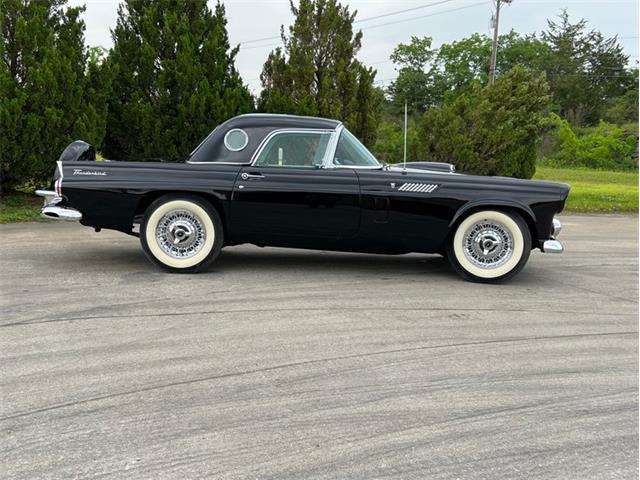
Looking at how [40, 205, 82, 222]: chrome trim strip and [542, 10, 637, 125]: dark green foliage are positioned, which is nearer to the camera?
[40, 205, 82, 222]: chrome trim strip

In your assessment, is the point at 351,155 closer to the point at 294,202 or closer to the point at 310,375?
the point at 294,202

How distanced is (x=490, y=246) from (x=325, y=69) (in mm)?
8523

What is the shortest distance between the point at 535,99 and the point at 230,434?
633 inches

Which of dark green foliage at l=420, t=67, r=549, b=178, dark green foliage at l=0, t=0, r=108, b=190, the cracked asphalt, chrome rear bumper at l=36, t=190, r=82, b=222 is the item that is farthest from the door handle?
dark green foliage at l=420, t=67, r=549, b=178

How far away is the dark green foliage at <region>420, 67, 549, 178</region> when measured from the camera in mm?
15680

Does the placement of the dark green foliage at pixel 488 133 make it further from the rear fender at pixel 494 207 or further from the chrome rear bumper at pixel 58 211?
the chrome rear bumper at pixel 58 211

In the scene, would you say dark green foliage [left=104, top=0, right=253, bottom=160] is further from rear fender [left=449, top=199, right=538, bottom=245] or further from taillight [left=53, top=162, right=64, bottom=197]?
rear fender [left=449, top=199, right=538, bottom=245]

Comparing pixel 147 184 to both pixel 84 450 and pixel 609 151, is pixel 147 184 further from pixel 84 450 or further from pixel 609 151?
pixel 609 151

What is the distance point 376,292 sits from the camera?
18.2ft

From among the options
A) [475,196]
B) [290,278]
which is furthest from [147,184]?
[475,196]

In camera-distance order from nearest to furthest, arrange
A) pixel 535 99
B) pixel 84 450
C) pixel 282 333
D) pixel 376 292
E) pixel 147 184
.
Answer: pixel 84 450 → pixel 282 333 → pixel 376 292 → pixel 147 184 → pixel 535 99

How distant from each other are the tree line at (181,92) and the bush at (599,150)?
36.9 m

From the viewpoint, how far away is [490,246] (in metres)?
6.09

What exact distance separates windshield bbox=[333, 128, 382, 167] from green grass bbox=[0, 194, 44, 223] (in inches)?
224
